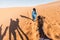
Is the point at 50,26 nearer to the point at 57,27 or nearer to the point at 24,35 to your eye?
the point at 57,27

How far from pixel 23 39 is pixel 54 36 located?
1.86 m

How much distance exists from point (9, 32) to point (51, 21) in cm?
320

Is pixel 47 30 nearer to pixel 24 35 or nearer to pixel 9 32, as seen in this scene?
pixel 24 35

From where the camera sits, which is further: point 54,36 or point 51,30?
point 51,30

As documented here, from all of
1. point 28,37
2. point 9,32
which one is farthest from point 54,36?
point 9,32

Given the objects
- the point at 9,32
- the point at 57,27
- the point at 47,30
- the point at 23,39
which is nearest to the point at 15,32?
the point at 9,32

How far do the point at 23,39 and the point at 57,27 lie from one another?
2.46 metres

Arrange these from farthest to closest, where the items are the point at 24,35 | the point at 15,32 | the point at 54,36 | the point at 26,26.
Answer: the point at 26,26
the point at 15,32
the point at 24,35
the point at 54,36

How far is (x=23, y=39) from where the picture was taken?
9.72 meters

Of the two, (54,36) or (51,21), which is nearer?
(54,36)

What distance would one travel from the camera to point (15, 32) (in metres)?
10.9

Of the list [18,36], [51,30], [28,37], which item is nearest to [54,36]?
[51,30]

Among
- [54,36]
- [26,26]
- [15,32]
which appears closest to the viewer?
[54,36]

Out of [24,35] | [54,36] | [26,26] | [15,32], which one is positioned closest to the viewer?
[54,36]
